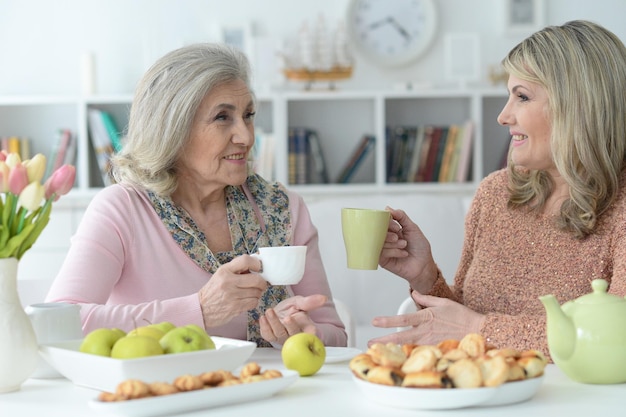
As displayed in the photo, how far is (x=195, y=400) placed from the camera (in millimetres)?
1213

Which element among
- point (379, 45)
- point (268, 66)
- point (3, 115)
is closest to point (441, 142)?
point (379, 45)

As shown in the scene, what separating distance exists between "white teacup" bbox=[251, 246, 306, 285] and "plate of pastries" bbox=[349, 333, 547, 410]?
340 millimetres

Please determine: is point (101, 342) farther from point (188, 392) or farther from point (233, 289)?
point (233, 289)

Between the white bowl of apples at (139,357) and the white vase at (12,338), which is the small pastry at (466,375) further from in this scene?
the white vase at (12,338)

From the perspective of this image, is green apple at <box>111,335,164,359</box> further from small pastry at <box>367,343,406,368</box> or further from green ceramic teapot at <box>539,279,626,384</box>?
green ceramic teapot at <box>539,279,626,384</box>

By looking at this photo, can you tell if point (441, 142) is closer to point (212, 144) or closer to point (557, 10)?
point (557, 10)

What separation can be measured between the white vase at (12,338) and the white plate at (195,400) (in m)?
0.24

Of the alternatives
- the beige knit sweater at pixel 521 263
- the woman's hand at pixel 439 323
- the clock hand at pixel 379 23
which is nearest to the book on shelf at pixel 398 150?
the clock hand at pixel 379 23

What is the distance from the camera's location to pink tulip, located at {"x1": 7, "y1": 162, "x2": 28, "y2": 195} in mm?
1354

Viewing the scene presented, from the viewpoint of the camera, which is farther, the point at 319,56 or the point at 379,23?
the point at 379,23

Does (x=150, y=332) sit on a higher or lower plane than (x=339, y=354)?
higher

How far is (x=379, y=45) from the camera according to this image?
4809mm

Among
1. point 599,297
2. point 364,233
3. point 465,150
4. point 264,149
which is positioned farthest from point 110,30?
point 599,297

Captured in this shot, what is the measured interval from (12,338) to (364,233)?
0.70 meters
